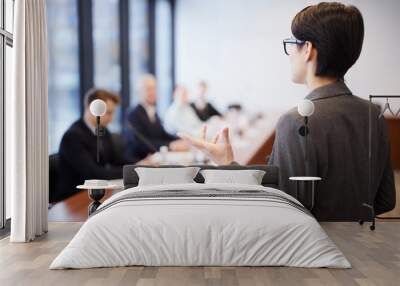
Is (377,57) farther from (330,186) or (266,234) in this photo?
(266,234)

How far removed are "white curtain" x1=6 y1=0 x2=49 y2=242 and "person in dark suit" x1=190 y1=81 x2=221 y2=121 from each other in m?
1.90

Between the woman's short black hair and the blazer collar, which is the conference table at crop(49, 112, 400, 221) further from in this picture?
the woman's short black hair

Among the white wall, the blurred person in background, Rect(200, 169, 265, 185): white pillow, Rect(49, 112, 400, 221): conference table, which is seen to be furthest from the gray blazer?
the blurred person in background

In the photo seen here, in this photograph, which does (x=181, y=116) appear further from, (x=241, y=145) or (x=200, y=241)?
(x=200, y=241)

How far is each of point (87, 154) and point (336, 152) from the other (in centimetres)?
298

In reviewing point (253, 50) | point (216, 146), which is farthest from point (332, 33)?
point (216, 146)

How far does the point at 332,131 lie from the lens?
7.26m

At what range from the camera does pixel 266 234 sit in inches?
187

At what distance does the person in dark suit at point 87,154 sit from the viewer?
296 inches

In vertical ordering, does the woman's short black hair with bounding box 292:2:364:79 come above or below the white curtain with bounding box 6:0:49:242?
above

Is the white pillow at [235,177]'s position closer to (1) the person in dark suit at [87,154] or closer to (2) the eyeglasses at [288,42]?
(1) the person in dark suit at [87,154]

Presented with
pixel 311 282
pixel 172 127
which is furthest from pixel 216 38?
pixel 311 282

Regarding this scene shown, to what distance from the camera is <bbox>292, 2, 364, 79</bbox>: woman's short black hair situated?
725 centimetres

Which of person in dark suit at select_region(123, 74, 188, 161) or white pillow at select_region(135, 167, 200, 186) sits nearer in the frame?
white pillow at select_region(135, 167, 200, 186)
